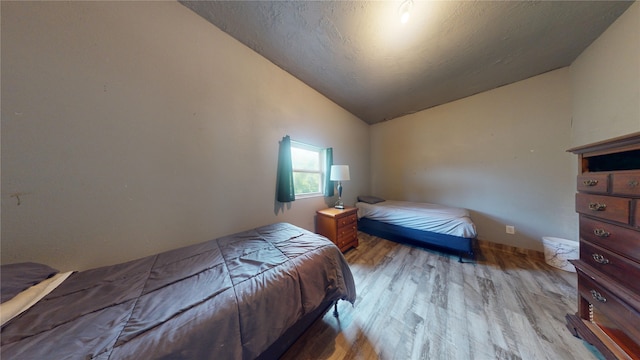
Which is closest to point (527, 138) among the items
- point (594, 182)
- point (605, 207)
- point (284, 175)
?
point (594, 182)

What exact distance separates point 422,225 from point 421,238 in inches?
7.8

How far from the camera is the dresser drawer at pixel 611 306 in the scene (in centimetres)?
79

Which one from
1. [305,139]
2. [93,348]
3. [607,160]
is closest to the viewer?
[93,348]

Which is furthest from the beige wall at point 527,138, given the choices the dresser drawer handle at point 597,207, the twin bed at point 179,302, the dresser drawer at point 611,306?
the twin bed at point 179,302

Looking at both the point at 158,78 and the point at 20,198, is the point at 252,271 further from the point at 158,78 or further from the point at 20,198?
the point at 158,78

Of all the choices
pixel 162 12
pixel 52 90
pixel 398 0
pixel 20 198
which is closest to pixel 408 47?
pixel 398 0

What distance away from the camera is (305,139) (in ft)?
7.95

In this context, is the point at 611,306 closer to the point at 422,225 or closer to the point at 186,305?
the point at 422,225

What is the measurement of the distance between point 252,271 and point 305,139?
1851 mm

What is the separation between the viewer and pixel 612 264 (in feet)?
2.99

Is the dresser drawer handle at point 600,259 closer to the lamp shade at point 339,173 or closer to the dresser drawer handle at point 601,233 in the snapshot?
the dresser drawer handle at point 601,233

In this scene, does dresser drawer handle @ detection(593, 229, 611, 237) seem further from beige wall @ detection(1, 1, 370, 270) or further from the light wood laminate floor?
beige wall @ detection(1, 1, 370, 270)

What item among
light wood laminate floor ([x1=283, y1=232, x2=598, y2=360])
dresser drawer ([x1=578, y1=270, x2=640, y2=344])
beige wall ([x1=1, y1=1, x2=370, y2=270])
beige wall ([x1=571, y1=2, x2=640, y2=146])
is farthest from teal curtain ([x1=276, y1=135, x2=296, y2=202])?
beige wall ([x1=571, y1=2, x2=640, y2=146])

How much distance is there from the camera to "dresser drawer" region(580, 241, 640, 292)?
0.81m
